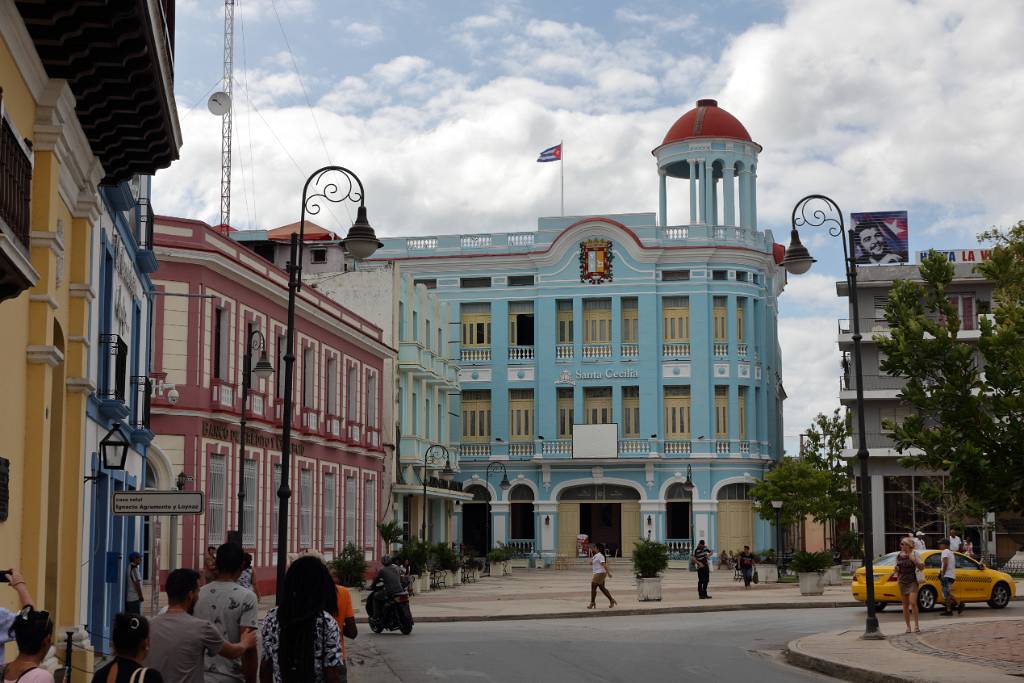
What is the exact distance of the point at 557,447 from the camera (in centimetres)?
6912

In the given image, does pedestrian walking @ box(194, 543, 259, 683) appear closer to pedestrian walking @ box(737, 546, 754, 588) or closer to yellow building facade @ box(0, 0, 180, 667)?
yellow building facade @ box(0, 0, 180, 667)

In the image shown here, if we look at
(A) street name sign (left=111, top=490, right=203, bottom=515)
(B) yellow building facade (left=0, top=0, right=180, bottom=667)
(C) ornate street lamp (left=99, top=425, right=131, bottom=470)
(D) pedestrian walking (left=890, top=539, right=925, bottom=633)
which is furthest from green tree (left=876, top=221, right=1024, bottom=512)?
(C) ornate street lamp (left=99, top=425, right=131, bottom=470)

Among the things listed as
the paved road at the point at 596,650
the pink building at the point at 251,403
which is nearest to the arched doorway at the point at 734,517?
the pink building at the point at 251,403

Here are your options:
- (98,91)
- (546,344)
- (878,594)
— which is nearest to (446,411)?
(546,344)

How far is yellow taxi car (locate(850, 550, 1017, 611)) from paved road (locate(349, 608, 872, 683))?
860 millimetres

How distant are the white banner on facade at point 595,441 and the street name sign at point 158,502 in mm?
52334

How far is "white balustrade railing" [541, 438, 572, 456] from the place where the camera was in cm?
6900

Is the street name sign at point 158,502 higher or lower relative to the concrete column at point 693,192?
lower

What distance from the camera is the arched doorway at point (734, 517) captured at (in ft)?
220

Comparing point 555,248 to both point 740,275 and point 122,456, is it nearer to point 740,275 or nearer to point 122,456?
point 740,275

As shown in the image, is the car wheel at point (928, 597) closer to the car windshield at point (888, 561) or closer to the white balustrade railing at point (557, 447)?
the car windshield at point (888, 561)

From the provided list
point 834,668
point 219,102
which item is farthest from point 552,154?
point 834,668

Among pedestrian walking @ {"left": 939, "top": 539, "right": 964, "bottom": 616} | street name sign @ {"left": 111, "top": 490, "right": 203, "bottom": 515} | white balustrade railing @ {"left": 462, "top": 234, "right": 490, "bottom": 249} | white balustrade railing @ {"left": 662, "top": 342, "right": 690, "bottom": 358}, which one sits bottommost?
pedestrian walking @ {"left": 939, "top": 539, "right": 964, "bottom": 616}

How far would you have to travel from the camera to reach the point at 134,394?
Answer: 24.9m
